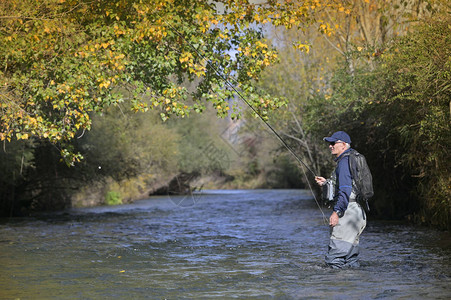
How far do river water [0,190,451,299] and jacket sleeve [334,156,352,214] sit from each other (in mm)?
945

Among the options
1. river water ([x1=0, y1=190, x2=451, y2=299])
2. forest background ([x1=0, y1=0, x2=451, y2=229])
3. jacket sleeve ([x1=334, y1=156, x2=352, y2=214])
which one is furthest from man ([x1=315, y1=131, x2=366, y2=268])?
forest background ([x1=0, y1=0, x2=451, y2=229])

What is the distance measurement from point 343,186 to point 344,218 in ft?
1.63

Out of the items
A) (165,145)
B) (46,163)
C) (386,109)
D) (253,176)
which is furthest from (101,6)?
(253,176)

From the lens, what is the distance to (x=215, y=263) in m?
11.3

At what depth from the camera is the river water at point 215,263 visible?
332 inches

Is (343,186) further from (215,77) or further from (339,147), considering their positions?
(215,77)

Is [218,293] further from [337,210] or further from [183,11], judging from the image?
[183,11]

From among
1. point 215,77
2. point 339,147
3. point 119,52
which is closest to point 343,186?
point 339,147

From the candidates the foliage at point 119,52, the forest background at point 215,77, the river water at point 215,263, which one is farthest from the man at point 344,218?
the foliage at point 119,52

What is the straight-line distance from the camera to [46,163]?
1061 inches

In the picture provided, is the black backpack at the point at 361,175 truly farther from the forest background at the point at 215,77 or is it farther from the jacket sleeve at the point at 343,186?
the forest background at the point at 215,77

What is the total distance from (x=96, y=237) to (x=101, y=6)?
608cm

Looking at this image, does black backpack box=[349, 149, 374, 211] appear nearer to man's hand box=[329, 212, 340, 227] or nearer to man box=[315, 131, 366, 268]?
man box=[315, 131, 366, 268]

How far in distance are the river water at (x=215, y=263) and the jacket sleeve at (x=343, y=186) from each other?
0.94 metres
